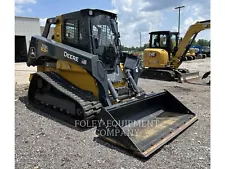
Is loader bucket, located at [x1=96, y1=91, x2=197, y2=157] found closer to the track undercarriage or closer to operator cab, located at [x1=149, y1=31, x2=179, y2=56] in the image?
the track undercarriage

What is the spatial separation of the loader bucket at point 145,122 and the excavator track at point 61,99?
54 cm

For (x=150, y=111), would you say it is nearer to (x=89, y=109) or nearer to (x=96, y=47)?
(x=89, y=109)

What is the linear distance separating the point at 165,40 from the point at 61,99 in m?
7.97

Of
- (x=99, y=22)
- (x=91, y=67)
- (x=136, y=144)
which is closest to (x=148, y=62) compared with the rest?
(x=99, y=22)

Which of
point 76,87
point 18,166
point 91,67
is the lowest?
point 18,166

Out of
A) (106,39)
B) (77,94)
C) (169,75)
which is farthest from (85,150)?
(169,75)

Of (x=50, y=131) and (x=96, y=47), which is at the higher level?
(x=96, y=47)

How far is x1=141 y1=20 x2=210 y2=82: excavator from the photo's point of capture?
10.3 metres

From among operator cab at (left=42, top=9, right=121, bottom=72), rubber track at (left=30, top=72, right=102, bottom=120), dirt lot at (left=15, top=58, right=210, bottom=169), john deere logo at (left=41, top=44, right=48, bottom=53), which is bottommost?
dirt lot at (left=15, top=58, right=210, bottom=169)

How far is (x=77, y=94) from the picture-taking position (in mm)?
4238

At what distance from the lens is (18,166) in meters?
2.80

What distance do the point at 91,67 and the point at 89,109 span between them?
2.53ft

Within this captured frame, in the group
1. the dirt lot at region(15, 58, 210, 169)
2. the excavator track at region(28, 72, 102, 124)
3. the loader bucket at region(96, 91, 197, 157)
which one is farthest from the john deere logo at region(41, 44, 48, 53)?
the loader bucket at region(96, 91, 197, 157)

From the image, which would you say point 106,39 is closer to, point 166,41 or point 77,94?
point 77,94
